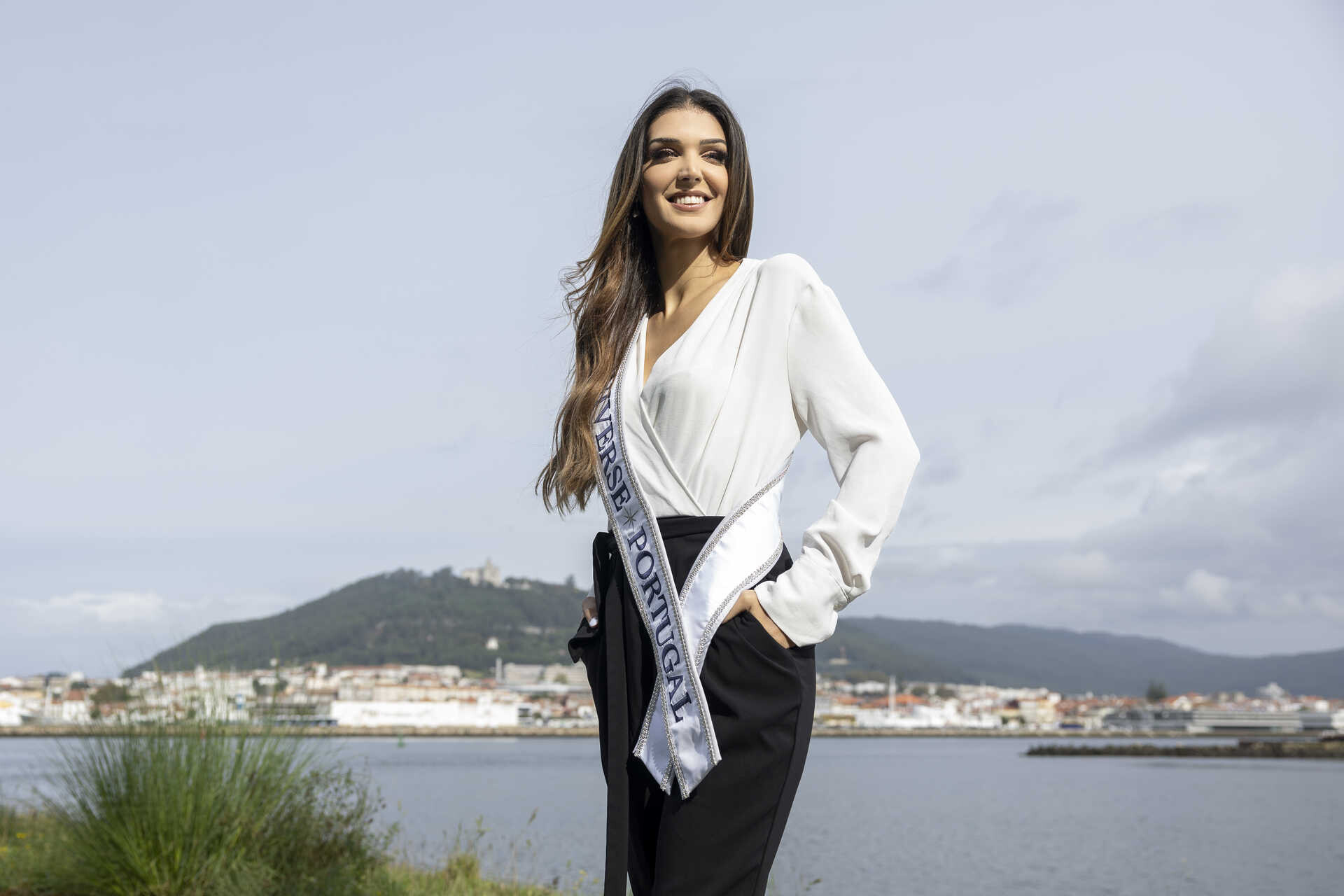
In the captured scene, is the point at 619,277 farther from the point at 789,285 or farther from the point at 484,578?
the point at 484,578

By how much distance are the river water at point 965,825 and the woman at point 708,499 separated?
472 centimetres

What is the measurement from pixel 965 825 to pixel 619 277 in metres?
38.1

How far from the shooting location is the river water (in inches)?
796

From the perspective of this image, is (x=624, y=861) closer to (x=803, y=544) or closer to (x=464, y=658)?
(x=803, y=544)

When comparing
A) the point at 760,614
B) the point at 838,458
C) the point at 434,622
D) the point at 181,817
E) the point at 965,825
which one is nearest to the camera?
the point at 760,614

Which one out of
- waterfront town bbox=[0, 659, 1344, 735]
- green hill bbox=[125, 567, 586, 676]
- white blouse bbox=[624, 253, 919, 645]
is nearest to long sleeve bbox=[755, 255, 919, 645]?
white blouse bbox=[624, 253, 919, 645]

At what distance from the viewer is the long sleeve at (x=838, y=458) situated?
6.23ft

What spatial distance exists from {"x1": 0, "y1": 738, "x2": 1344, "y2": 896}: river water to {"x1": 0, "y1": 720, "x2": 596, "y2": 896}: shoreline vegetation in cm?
65

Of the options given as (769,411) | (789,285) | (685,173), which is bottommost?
(769,411)

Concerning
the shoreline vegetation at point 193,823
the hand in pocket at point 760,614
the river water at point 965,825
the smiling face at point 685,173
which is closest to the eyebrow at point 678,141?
the smiling face at point 685,173

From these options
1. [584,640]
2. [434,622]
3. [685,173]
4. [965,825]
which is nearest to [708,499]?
[584,640]

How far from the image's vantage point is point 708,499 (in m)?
2.07

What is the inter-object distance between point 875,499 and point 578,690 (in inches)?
6718

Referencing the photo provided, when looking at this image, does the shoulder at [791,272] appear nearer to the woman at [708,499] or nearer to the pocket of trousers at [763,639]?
the woman at [708,499]
